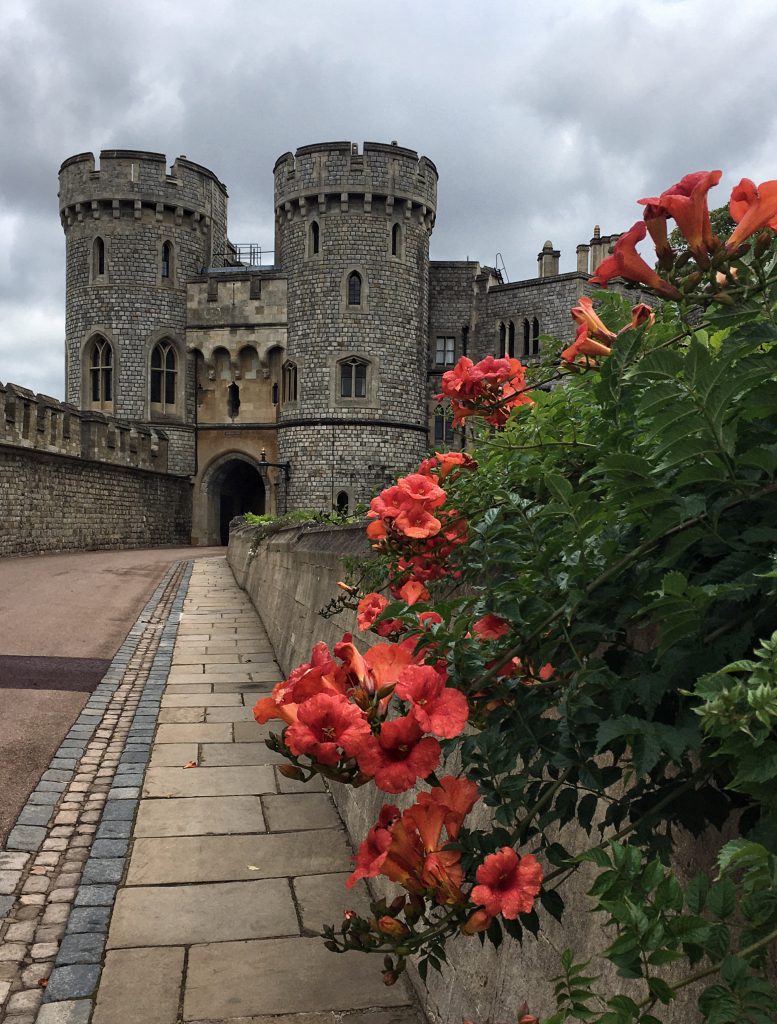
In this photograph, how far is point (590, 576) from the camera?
1.28m

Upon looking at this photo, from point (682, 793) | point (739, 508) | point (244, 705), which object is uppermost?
point (739, 508)

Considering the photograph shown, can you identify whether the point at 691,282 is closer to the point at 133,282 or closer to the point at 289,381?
the point at 289,381

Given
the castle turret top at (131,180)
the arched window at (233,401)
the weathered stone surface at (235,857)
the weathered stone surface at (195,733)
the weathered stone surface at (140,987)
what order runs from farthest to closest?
the arched window at (233,401) < the castle turret top at (131,180) < the weathered stone surface at (195,733) < the weathered stone surface at (235,857) < the weathered stone surface at (140,987)

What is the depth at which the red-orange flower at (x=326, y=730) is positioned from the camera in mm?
1172

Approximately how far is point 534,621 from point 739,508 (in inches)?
13.4

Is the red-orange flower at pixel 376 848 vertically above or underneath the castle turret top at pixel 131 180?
underneath

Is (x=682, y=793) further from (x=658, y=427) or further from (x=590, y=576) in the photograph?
(x=658, y=427)

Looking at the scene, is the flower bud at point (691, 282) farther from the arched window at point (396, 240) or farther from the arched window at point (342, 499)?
the arched window at point (396, 240)

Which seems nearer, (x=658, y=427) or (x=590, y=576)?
(x=658, y=427)

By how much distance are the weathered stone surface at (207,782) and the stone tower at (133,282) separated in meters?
29.4

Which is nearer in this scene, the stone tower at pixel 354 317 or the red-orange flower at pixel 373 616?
the red-orange flower at pixel 373 616

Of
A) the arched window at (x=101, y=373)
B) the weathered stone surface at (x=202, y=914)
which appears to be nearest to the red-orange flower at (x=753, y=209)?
the weathered stone surface at (x=202, y=914)

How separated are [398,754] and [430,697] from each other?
0.30 feet

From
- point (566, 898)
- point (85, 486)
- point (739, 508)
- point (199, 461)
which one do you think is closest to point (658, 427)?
point (739, 508)
